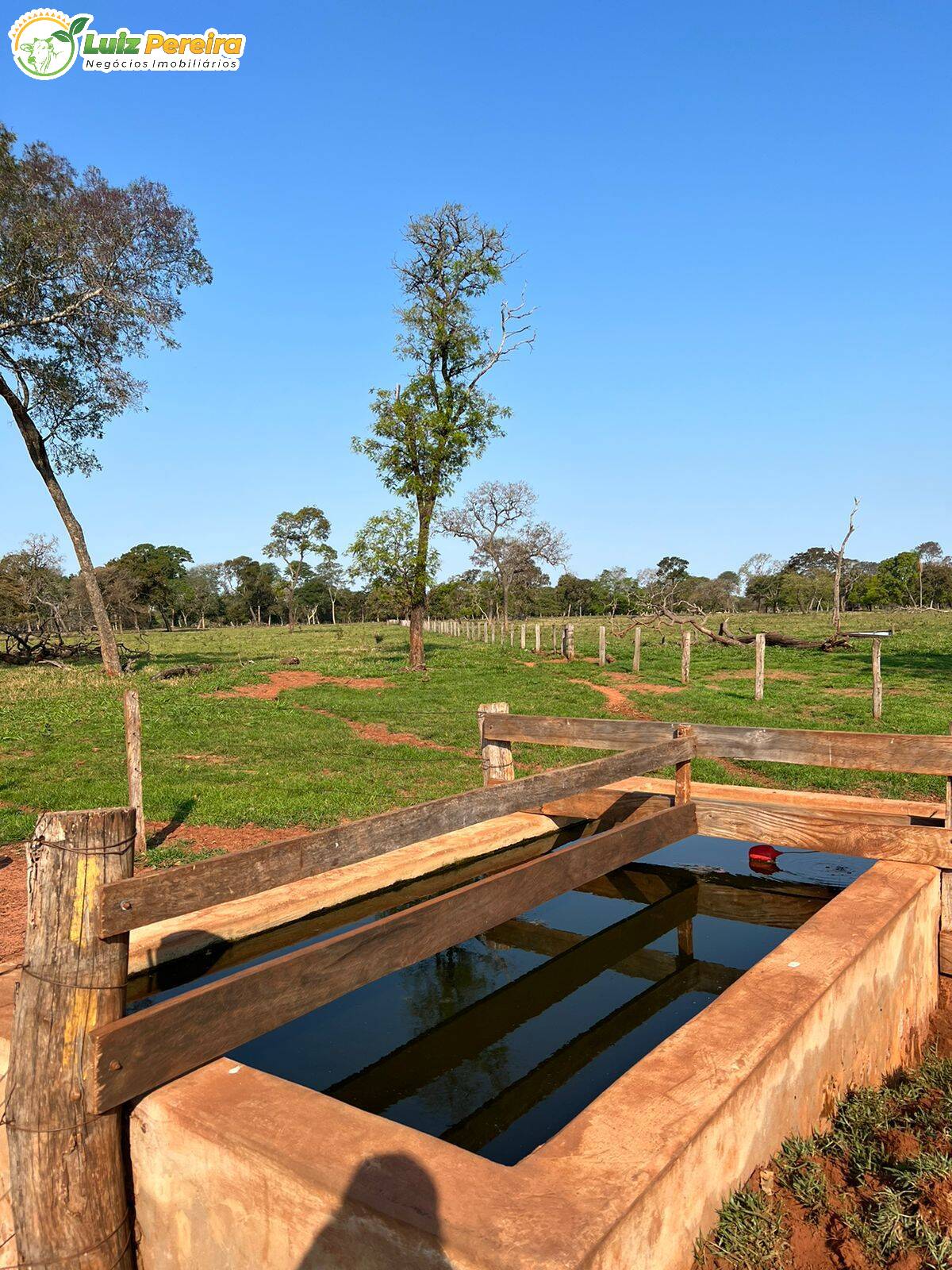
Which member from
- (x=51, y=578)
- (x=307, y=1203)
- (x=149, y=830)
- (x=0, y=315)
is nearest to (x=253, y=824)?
(x=149, y=830)

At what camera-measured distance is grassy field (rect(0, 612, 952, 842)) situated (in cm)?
1088

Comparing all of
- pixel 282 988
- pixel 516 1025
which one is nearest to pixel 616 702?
pixel 516 1025

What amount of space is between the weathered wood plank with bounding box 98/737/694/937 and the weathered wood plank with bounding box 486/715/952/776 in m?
1.13

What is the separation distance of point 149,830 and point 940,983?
7853 millimetres

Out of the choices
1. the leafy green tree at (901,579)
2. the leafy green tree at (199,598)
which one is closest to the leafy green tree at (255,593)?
the leafy green tree at (199,598)

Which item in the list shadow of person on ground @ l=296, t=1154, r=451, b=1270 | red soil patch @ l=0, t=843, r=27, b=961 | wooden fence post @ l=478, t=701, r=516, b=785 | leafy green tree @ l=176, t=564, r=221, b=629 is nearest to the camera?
shadow of person on ground @ l=296, t=1154, r=451, b=1270

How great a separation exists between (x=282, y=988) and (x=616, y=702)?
16010mm

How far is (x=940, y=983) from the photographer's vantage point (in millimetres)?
5422

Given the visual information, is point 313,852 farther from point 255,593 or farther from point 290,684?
point 255,593

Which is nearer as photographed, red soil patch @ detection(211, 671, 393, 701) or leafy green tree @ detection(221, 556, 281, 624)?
red soil patch @ detection(211, 671, 393, 701)

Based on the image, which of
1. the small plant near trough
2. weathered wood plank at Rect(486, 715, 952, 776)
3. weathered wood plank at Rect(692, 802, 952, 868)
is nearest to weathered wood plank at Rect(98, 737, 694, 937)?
weathered wood plank at Rect(486, 715, 952, 776)

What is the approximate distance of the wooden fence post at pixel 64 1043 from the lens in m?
2.70

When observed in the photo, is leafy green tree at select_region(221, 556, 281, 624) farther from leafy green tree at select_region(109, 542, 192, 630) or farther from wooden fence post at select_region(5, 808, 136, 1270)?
wooden fence post at select_region(5, 808, 136, 1270)

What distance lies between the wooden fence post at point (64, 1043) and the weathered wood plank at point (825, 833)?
474 cm
